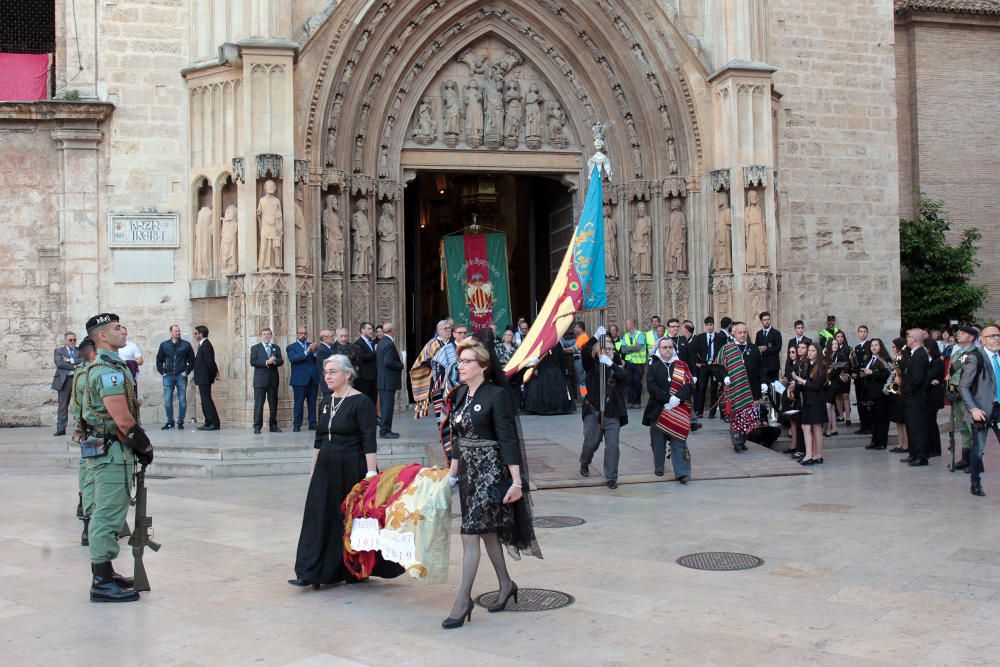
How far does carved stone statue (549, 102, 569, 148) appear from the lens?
63.6 ft

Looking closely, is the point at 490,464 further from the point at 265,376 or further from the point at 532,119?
the point at 532,119

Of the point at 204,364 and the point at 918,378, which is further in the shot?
the point at 204,364

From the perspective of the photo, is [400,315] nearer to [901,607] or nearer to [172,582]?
[172,582]

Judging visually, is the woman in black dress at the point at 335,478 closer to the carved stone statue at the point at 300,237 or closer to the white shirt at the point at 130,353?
the white shirt at the point at 130,353

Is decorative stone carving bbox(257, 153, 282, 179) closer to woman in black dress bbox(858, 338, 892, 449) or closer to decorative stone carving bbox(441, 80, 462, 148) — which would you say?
decorative stone carving bbox(441, 80, 462, 148)

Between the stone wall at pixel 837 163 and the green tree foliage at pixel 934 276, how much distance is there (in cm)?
339

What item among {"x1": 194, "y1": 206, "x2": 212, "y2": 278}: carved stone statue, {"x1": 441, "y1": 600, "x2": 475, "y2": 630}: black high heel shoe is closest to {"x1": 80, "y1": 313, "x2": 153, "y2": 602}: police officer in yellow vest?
{"x1": 441, "y1": 600, "x2": 475, "y2": 630}: black high heel shoe

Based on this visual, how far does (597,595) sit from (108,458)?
3.30 metres

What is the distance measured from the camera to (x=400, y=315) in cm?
1819

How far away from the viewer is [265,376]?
1495cm

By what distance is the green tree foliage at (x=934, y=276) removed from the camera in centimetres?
2367

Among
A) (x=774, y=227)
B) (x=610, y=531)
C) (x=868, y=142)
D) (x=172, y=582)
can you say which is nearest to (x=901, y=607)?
(x=610, y=531)

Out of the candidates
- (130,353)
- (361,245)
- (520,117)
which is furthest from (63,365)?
→ (520,117)

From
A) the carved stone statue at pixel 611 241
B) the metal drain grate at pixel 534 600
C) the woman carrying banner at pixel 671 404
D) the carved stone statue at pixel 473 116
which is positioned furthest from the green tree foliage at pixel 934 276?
the metal drain grate at pixel 534 600
